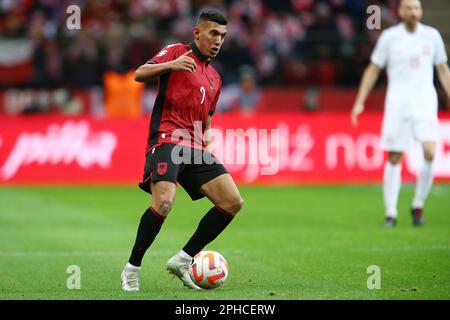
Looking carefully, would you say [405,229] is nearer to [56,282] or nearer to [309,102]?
[56,282]

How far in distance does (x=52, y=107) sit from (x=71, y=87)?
70cm

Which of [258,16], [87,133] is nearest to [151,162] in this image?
[87,133]

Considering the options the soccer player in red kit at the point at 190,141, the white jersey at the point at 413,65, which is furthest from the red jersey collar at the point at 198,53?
the white jersey at the point at 413,65

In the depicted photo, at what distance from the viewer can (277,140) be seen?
19.3 m

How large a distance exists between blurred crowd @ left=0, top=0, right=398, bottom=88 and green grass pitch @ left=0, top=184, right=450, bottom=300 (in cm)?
456

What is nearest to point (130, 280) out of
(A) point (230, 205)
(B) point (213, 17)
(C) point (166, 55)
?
(A) point (230, 205)

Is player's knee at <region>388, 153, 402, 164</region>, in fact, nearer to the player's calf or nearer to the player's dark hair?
the player's calf

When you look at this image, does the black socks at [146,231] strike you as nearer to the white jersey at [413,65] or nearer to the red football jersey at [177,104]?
the red football jersey at [177,104]

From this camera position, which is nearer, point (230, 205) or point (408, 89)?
point (230, 205)

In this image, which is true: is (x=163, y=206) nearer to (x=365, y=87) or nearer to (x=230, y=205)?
(x=230, y=205)

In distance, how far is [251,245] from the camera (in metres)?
10.9

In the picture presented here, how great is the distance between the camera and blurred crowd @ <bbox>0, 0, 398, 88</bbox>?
70.9 ft

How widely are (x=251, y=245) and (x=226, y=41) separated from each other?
1189cm

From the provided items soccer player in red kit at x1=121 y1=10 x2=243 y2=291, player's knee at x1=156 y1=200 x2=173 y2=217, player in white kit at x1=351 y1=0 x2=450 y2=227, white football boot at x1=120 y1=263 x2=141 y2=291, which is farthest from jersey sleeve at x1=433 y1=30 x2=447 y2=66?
white football boot at x1=120 y1=263 x2=141 y2=291
